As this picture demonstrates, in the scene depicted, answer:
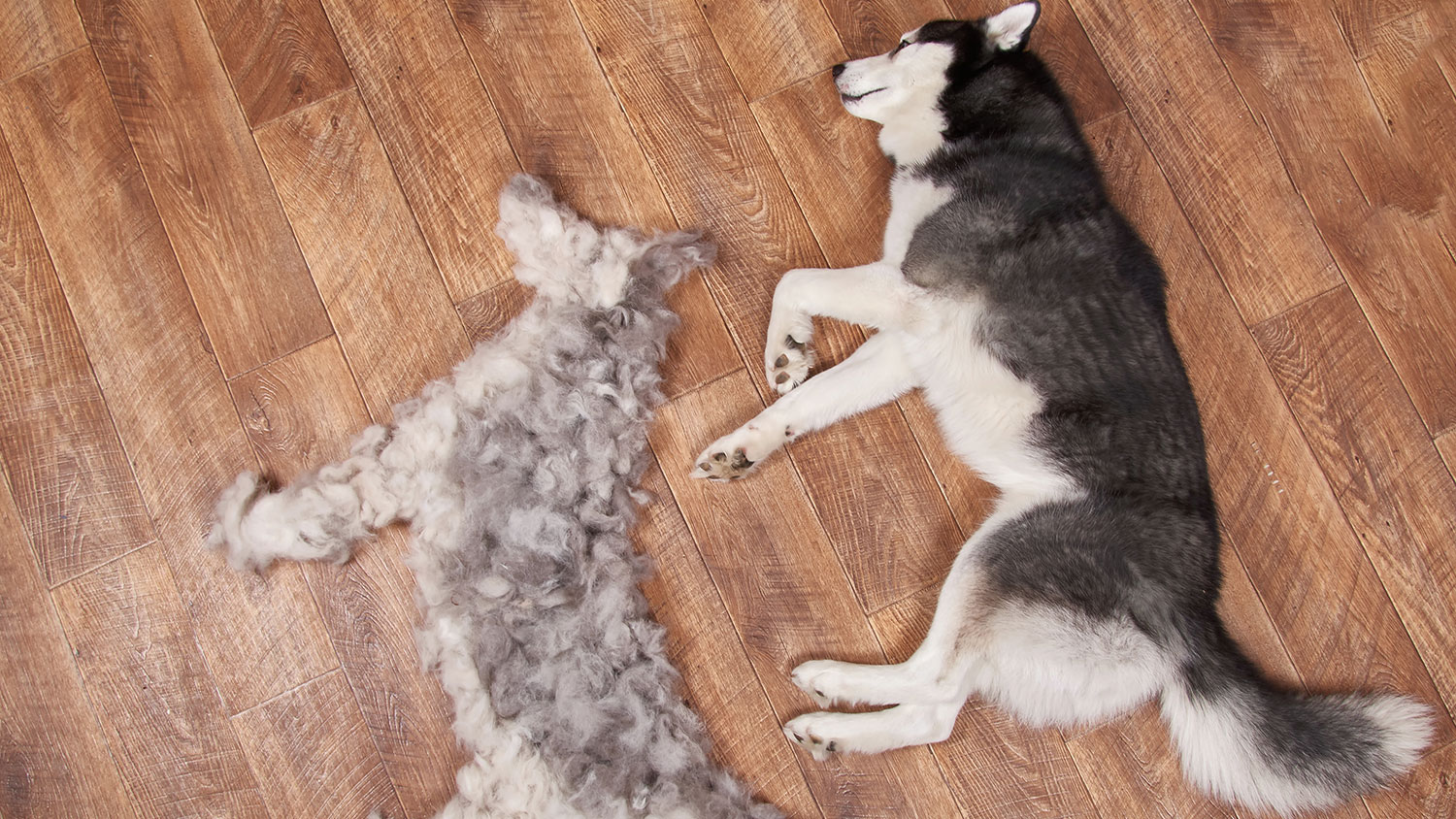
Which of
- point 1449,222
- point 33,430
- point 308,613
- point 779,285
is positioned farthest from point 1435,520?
point 33,430

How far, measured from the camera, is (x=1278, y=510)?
234cm

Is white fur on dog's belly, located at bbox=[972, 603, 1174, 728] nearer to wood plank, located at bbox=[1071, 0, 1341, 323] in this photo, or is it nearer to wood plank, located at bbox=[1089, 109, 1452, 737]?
wood plank, located at bbox=[1089, 109, 1452, 737]

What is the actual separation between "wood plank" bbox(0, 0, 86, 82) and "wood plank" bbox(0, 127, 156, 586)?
0.48 meters

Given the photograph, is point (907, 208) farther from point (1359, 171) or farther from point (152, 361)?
point (152, 361)

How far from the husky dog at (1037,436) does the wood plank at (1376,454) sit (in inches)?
14.3

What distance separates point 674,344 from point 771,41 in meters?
A: 0.96

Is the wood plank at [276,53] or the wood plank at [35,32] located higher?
the wood plank at [35,32]

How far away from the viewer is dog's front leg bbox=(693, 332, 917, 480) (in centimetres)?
220

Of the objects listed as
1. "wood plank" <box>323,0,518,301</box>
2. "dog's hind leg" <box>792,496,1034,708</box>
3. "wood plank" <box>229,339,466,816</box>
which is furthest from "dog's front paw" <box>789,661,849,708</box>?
"wood plank" <box>323,0,518,301</box>

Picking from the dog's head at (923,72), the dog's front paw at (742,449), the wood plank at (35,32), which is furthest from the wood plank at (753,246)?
the wood plank at (35,32)

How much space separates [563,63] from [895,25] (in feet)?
3.28

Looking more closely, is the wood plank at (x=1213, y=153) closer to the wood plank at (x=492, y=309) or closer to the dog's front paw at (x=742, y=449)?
the dog's front paw at (x=742, y=449)

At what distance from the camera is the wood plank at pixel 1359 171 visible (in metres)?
2.41

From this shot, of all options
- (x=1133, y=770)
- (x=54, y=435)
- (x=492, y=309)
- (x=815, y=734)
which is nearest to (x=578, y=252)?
(x=492, y=309)
